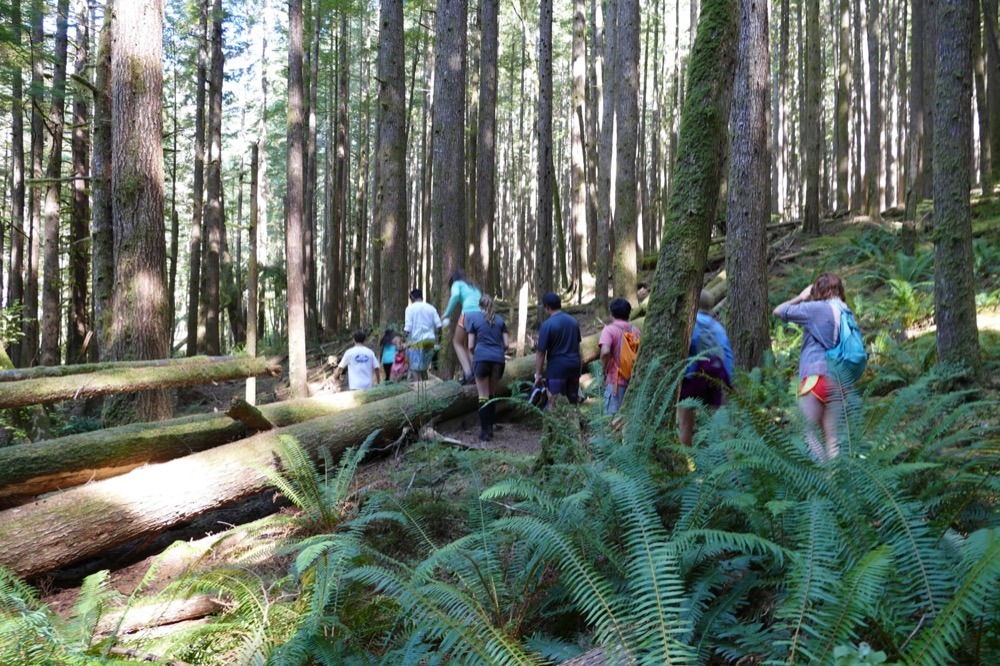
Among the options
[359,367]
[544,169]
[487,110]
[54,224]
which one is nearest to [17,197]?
[54,224]

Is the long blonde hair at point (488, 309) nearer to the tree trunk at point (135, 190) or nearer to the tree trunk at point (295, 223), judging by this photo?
the tree trunk at point (135, 190)

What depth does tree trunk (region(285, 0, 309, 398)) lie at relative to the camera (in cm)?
1350

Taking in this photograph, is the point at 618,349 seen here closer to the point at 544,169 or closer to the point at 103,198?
the point at 103,198

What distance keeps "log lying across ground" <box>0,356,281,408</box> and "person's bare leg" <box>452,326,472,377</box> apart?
3.14 meters

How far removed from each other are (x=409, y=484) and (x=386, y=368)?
6.29 m

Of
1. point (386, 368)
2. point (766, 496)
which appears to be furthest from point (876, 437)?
point (386, 368)

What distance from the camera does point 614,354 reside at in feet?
23.3

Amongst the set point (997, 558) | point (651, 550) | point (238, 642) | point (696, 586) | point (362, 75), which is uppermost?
point (362, 75)

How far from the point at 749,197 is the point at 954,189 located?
235cm

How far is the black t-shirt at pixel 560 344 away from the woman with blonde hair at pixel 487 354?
35.4 inches

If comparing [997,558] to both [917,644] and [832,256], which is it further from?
[832,256]

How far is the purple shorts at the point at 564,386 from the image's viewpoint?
859 cm

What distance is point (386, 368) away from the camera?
1267 cm

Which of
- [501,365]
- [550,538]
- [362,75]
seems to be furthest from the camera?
[362,75]
